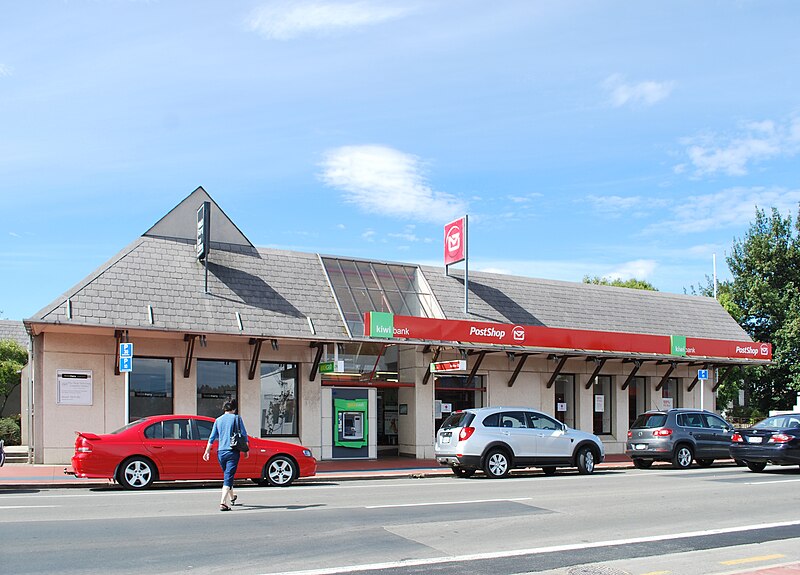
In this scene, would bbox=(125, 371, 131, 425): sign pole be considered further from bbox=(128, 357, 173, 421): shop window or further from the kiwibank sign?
the kiwibank sign

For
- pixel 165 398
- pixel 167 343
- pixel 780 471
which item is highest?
pixel 167 343

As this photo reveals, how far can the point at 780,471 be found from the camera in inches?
808

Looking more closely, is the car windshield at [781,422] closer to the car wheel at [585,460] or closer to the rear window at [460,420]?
the car wheel at [585,460]

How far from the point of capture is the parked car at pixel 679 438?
22062 mm

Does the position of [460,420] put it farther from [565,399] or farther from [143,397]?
[565,399]

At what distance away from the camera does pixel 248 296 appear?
2269 cm

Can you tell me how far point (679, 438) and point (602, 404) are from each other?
248 inches

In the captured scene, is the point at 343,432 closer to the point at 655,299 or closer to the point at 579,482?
the point at 579,482

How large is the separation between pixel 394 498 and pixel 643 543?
5309mm

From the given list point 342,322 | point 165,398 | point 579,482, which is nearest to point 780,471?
point 579,482

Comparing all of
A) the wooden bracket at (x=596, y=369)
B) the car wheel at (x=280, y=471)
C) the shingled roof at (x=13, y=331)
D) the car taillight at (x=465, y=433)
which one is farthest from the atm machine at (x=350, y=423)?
the shingled roof at (x=13, y=331)

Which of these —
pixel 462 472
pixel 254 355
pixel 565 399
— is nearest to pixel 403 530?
pixel 462 472

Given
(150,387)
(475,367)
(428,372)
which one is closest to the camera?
(150,387)

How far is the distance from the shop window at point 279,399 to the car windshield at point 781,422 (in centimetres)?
1215
